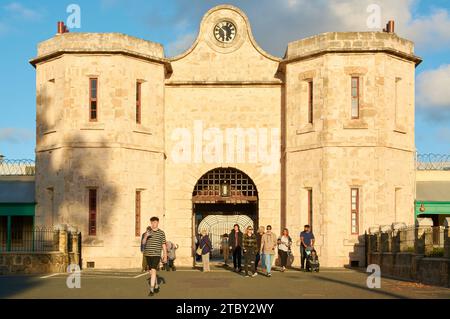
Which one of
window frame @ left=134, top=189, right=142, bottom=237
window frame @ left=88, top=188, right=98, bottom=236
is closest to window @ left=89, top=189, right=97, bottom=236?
window frame @ left=88, top=188, right=98, bottom=236

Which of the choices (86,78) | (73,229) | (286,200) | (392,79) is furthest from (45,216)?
(392,79)

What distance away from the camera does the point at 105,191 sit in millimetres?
28625

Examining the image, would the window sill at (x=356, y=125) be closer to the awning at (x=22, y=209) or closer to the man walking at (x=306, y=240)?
the man walking at (x=306, y=240)

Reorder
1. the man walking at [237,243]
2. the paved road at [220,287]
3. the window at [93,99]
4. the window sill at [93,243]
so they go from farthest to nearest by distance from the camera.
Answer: the window at [93,99] < the window sill at [93,243] < the man walking at [237,243] < the paved road at [220,287]

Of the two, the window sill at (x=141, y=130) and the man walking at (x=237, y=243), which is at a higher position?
the window sill at (x=141, y=130)

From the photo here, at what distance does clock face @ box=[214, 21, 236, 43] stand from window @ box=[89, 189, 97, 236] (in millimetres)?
8374

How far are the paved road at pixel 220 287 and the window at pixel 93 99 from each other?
7.53 meters

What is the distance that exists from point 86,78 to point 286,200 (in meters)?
9.05

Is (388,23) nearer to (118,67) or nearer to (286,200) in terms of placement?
(286,200)

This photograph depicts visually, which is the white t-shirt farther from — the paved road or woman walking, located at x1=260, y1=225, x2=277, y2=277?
the paved road

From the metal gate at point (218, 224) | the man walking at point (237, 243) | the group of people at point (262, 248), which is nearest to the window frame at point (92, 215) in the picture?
the group of people at point (262, 248)

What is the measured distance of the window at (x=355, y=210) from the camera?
28656 millimetres

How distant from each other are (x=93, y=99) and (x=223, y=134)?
5.62 m
